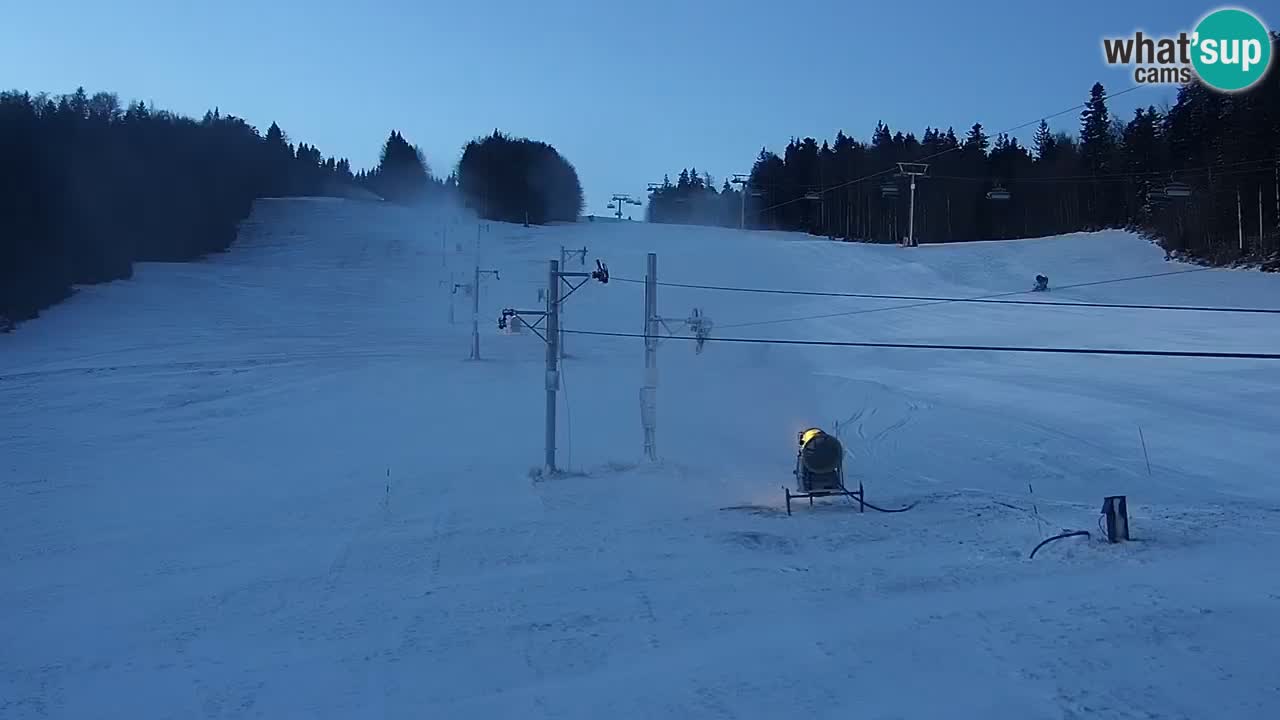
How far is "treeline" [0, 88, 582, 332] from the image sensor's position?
38.3m

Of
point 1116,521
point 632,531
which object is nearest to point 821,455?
point 632,531

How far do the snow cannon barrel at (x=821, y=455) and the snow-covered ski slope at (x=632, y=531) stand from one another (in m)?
0.67

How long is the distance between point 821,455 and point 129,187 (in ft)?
170

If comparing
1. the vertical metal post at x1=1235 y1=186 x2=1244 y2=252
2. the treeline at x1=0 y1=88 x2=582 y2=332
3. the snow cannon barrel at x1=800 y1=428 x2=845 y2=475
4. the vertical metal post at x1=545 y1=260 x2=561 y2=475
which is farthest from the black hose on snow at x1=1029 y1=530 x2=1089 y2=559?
the vertical metal post at x1=1235 y1=186 x2=1244 y2=252

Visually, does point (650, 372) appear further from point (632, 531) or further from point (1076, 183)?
point (1076, 183)

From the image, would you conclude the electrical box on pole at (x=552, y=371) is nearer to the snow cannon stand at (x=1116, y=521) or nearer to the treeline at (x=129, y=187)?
the snow cannon stand at (x=1116, y=521)

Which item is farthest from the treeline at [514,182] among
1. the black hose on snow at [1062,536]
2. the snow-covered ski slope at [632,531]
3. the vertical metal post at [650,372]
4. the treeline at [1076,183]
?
the black hose on snow at [1062,536]

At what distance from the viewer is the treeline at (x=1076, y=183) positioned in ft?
141

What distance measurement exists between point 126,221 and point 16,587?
47000mm

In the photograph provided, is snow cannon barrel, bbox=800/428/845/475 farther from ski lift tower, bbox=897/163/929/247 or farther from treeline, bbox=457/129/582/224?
treeline, bbox=457/129/582/224

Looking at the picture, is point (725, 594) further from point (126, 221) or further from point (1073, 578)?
point (126, 221)

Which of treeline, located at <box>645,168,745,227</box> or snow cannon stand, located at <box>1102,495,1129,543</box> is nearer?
snow cannon stand, located at <box>1102,495,1129,543</box>

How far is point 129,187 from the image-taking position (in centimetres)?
5344

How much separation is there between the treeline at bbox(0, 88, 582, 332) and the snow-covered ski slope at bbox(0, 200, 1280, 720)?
5.93 m
